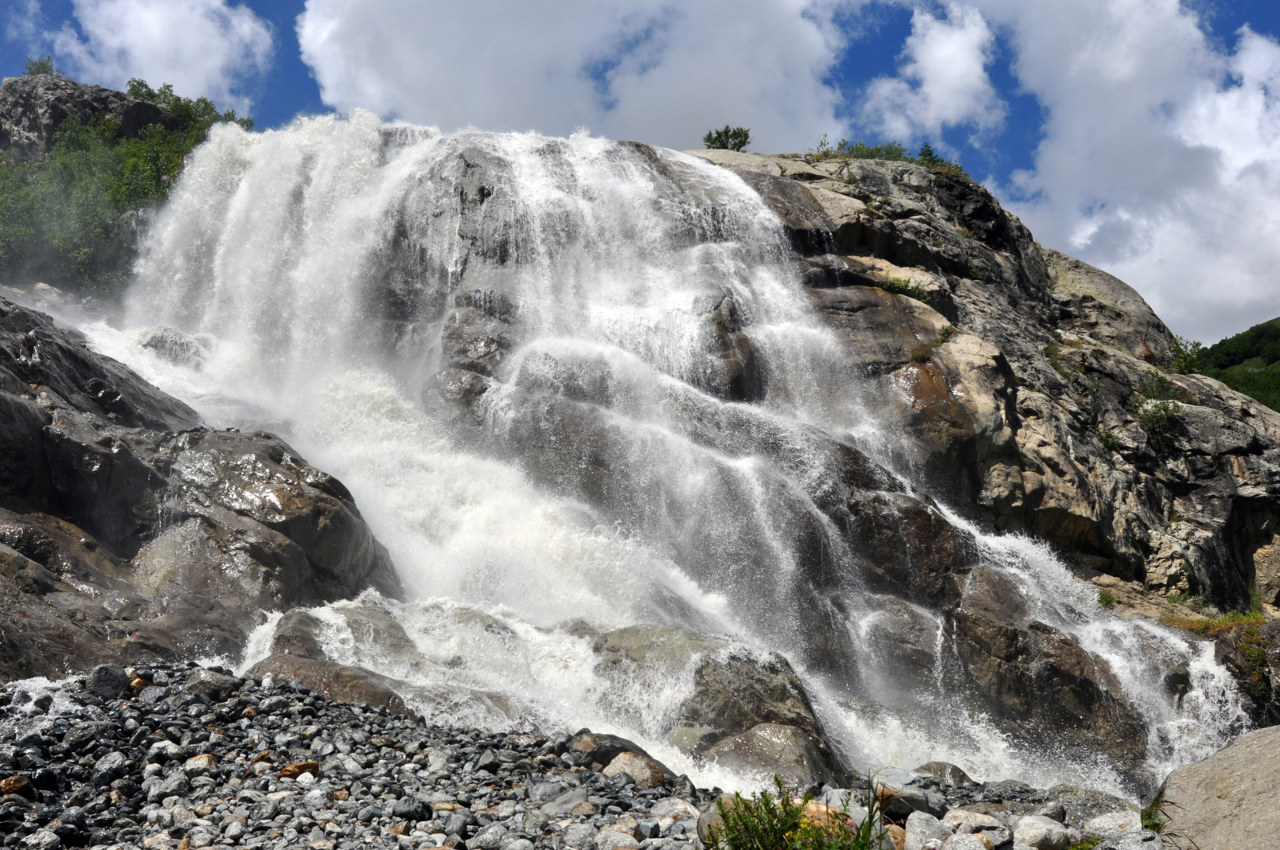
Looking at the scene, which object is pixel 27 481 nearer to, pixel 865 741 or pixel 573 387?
pixel 573 387

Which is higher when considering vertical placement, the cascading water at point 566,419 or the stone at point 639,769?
the cascading water at point 566,419

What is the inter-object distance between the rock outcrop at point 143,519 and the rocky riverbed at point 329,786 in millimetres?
2799

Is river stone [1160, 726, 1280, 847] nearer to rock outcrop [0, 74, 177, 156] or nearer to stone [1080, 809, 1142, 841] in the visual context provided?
stone [1080, 809, 1142, 841]

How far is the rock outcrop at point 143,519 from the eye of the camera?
11.1 m

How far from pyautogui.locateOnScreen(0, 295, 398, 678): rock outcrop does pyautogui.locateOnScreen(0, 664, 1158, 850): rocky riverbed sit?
9.18ft

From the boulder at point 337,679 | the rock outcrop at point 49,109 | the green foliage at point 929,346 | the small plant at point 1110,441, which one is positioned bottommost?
the boulder at point 337,679

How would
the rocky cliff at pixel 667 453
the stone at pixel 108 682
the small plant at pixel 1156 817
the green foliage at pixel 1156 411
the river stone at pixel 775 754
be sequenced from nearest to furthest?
the small plant at pixel 1156 817 < the stone at pixel 108 682 < the river stone at pixel 775 754 < the rocky cliff at pixel 667 453 < the green foliage at pixel 1156 411

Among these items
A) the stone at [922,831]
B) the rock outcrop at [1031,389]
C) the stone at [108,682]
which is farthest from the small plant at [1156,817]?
the rock outcrop at [1031,389]

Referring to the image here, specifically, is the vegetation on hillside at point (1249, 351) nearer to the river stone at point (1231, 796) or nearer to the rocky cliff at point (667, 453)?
the rocky cliff at point (667, 453)

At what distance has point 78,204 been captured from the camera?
29734mm

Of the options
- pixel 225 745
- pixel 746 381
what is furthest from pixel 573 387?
pixel 225 745

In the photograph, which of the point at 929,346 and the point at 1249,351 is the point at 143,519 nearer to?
the point at 929,346

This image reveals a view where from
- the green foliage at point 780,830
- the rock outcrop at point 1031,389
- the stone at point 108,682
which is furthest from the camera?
the rock outcrop at point 1031,389

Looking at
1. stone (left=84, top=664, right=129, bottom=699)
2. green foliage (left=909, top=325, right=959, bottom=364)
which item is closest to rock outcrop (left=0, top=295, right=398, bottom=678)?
stone (left=84, top=664, right=129, bottom=699)
